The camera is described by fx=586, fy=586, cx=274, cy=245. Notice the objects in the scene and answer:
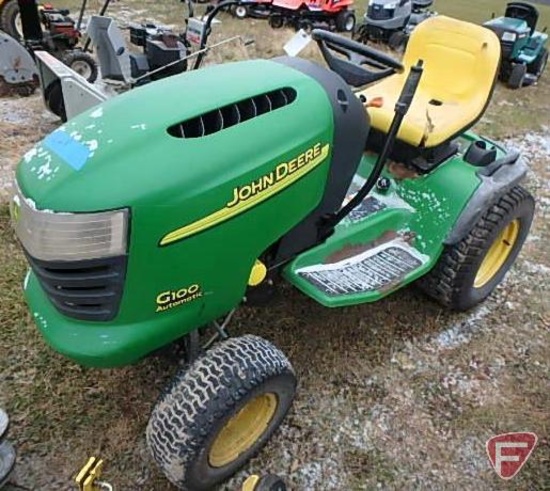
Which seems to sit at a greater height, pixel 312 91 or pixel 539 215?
pixel 312 91

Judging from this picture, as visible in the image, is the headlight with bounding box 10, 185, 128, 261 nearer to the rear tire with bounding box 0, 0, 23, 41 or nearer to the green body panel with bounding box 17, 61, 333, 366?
the green body panel with bounding box 17, 61, 333, 366

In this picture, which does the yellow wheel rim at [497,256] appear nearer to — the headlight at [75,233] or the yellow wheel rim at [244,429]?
the yellow wheel rim at [244,429]

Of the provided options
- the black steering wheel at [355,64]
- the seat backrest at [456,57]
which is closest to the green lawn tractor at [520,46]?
the seat backrest at [456,57]

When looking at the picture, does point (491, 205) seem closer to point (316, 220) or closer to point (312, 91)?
point (316, 220)

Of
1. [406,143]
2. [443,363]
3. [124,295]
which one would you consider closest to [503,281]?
[443,363]

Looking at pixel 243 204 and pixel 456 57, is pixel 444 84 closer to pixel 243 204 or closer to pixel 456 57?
pixel 456 57

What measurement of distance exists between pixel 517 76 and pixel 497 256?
307 cm

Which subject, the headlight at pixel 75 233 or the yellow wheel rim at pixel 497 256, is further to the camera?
the yellow wheel rim at pixel 497 256

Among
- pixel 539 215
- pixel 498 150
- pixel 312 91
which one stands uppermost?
pixel 312 91

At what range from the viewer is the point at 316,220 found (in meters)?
1.77

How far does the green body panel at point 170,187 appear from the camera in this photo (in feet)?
4.08

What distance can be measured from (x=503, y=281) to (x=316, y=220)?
3.91 feet

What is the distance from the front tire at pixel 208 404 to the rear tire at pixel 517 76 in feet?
13.8

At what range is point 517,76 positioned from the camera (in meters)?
4.90
